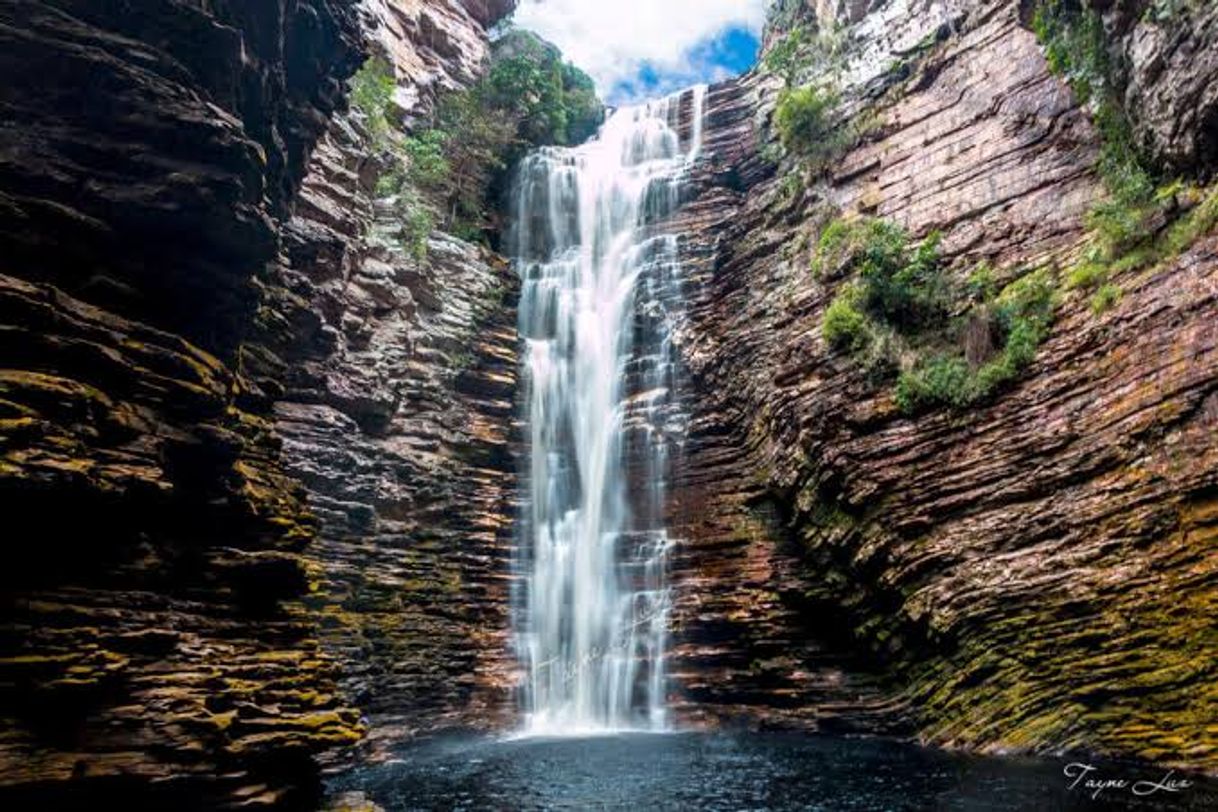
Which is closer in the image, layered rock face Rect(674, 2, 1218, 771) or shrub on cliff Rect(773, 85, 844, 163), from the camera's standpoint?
layered rock face Rect(674, 2, 1218, 771)

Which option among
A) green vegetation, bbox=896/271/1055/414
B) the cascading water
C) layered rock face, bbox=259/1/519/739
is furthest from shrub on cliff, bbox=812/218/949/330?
layered rock face, bbox=259/1/519/739

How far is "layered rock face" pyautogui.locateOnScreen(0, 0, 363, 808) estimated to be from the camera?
729 cm

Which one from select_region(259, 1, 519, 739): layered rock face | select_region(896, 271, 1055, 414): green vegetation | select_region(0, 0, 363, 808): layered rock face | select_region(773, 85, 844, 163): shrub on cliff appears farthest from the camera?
select_region(773, 85, 844, 163): shrub on cliff

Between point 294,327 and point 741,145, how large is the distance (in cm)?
1702

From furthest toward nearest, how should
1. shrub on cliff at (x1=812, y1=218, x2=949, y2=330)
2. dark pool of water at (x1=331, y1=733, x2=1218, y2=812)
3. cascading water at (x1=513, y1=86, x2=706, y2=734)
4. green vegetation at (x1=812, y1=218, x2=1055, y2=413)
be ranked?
1. cascading water at (x1=513, y1=86, x2=706, y2=734)
2. shrub on cliff at (x1=812, y1=218, x2=949, y2=330)
3. green vegetation at (x1=812, y1=218, x2=1055, y2=413)
4. dark pool of water at (x1=331, y1=733, x2=1218, y2=812)

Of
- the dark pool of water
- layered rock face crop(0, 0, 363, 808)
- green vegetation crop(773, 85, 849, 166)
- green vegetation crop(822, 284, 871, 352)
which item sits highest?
green vegetation crop(773, 85, 849, 166)

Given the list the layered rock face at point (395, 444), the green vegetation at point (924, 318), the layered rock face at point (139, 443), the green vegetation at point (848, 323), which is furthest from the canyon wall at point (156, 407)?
the green vegetation at point (924, 318)

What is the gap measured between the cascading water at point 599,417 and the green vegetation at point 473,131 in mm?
1589

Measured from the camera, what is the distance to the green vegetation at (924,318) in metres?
15.0

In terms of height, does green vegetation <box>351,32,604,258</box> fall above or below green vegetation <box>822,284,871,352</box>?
above

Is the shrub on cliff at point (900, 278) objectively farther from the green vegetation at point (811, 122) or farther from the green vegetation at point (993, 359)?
the green vegetation at point (811, 122)

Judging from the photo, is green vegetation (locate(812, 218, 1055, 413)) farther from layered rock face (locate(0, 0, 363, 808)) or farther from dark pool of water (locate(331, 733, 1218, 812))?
layered rock face (locate(0, 0, 363, 808))

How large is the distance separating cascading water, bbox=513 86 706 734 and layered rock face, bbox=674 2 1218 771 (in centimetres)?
117

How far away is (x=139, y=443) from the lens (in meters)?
8.45
